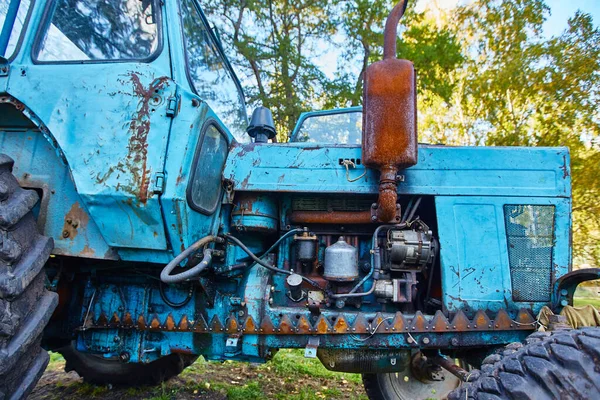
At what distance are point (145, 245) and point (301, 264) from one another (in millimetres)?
885

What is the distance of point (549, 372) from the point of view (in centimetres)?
134

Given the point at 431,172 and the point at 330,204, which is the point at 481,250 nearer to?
the point at 431,172

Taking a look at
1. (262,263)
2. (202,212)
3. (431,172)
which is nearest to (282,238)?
(262,263)

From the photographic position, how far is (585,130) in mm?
8430

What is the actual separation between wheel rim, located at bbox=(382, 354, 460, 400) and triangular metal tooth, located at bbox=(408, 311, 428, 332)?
76 centimetres

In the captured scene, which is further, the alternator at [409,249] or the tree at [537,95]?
the tree at [537,95]

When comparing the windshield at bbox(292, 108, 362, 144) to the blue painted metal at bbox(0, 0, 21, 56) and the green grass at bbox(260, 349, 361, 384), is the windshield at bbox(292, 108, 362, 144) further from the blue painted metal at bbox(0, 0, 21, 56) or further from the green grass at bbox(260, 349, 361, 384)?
the green grass at bbox(260, 349, 361, 384)

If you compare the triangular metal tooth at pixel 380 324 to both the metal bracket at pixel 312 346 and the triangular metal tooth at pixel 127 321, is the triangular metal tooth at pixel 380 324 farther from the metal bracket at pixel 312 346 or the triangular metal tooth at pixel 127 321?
the triangular metal tooth at pixel 127 321

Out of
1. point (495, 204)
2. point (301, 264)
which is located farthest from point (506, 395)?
point (301, 264)

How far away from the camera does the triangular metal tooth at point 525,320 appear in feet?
6.40

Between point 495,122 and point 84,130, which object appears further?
point 495,122

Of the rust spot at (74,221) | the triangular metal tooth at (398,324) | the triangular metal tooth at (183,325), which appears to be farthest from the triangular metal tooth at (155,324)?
the triangular metal tooth at (398,324)

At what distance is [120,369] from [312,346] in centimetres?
178

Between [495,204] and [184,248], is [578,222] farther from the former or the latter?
[184,248]
